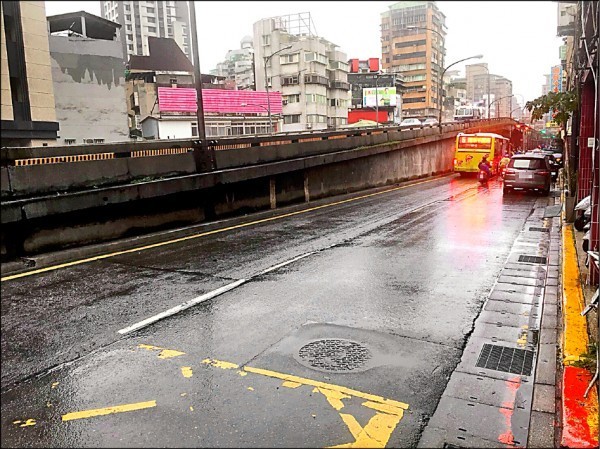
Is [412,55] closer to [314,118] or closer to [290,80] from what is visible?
[314,118]

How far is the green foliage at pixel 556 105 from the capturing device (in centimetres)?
1511

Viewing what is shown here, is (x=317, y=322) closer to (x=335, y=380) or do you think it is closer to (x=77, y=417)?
(x=335, y=380)

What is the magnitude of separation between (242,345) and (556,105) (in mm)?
14251

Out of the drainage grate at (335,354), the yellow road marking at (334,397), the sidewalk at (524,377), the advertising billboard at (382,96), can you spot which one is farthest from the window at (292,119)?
the yellow road marking at (334,397)

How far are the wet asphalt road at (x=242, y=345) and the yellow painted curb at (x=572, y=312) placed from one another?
1049 mm

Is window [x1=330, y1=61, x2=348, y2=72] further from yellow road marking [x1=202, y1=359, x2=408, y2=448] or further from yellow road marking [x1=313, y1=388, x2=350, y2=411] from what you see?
yellow road marking [x1=313, y1=388, x2=350, y2=411]

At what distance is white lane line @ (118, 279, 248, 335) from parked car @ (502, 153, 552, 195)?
17679 mm

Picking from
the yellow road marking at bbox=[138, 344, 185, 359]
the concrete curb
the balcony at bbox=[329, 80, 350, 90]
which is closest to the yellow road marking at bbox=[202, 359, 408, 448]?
the yellow road marking at bbox=[138, 344, 185, 359]

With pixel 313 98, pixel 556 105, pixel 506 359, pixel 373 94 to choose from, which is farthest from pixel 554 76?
pixel 373 94

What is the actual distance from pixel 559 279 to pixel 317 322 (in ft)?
15.2

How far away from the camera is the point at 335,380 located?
182 inches

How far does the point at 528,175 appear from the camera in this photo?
22.3 m

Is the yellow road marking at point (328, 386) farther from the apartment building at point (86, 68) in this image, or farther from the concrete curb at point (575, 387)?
the apartment building at point (86, 68)

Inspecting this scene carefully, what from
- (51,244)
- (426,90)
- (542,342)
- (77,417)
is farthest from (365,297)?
(426,90)
